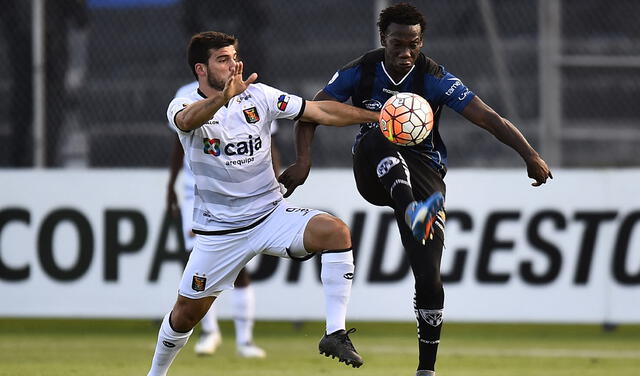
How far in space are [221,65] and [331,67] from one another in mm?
6347

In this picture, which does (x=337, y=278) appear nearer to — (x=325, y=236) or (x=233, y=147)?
(x=325, y=236)

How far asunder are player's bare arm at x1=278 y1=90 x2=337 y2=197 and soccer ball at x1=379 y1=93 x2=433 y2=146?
0.52m

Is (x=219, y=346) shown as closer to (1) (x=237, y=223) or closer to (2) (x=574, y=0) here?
Result: (1) (x=237, y=223)

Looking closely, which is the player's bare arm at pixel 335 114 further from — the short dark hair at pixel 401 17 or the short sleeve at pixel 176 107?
the short sleeve at pixel 176 107

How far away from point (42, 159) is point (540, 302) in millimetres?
5192

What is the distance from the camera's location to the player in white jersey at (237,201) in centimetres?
781

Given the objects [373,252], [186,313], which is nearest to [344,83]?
[186,313]

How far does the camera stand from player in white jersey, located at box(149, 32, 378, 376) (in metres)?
7.81

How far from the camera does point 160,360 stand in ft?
26.7

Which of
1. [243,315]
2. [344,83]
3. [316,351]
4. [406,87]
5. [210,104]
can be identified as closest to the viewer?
[210,104]

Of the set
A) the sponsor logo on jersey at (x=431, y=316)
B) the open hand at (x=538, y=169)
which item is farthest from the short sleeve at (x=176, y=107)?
the open hand at (x=538, y=169)

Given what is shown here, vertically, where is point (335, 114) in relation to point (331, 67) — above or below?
below

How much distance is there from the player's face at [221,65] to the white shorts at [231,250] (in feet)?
2.93

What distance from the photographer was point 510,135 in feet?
25.9
